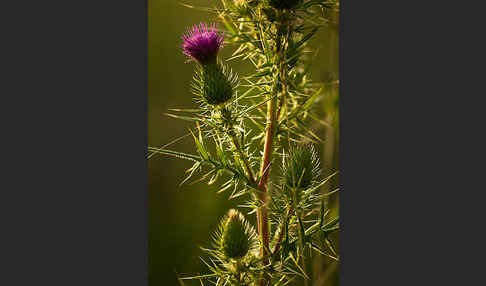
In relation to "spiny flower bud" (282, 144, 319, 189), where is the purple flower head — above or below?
above

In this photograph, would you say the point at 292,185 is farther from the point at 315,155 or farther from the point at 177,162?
the point at 177,162

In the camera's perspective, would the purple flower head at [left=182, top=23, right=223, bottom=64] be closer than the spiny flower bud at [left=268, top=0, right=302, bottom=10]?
No

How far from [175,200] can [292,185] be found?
854 millimetres

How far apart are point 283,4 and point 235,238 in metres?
0.97

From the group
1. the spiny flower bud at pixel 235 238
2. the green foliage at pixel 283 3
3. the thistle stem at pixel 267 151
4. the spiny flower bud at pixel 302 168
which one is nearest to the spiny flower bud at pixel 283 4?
the green foliage at pixel 283 3

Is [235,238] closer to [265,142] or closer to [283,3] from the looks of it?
[265,142]

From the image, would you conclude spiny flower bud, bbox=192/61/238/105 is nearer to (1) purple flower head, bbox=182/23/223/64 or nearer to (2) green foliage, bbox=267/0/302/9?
(1) purple flower head, bbox=182/23/223/64

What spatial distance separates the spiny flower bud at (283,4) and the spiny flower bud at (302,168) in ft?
1.93

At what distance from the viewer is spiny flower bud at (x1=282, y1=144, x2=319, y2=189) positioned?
2109 mm

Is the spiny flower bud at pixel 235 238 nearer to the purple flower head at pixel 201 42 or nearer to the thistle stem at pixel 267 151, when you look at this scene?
the thistle stem at pixel 267 151

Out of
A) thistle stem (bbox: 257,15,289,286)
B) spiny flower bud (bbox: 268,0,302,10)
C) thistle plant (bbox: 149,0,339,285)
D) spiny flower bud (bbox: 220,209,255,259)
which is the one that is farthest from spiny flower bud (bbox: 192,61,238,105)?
spiny flower bud (bbox: 220,209,255,259)

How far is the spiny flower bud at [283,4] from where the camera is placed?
202 centimetres

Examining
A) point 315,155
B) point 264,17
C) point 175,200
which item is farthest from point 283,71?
point 175,200

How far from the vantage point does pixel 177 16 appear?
2410 mm
